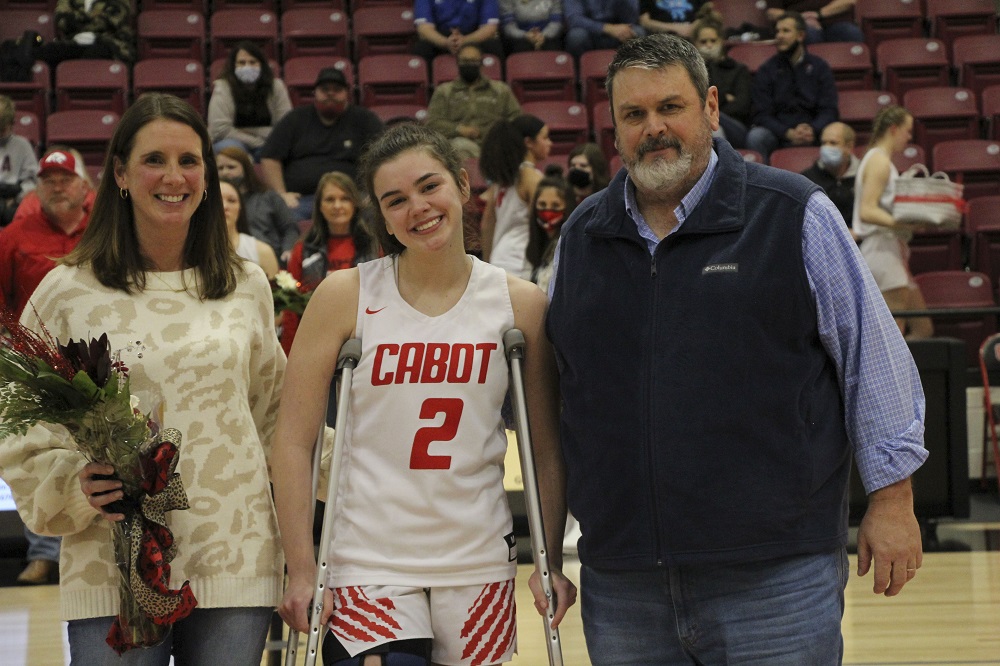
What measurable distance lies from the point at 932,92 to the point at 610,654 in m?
9.20

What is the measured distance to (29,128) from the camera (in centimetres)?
987

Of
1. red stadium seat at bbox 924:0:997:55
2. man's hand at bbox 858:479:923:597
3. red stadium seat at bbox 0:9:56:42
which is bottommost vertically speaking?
man's hand at bbox 858:479:923:597

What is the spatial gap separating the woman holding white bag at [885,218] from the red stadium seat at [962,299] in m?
0.58

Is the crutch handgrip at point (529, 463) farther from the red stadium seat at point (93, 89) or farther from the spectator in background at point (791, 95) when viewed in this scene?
the red stadium seat at point (93, 89)

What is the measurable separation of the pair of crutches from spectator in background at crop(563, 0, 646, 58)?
357 inches

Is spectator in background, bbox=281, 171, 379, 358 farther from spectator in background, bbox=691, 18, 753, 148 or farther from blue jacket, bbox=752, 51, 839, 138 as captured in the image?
blue jacket, bbox=752, 51, 839, 138

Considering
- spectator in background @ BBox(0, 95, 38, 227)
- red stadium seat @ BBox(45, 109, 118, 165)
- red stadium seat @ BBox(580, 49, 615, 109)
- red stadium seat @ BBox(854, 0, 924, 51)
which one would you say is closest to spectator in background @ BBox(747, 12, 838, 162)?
red stadium seat @ BBox(580, 49, 615, 109)

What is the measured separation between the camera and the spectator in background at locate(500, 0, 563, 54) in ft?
36.8

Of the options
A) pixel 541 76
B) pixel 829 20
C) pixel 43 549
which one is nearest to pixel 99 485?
pixel 43 549

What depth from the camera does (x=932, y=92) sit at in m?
10.6

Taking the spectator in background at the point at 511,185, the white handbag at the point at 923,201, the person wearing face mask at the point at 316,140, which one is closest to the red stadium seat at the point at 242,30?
the person wearing face mask at the point at 316,140

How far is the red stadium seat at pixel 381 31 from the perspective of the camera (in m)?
11.3

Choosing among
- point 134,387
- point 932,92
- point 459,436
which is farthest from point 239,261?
point 932,92

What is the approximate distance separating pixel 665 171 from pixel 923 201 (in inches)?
240
